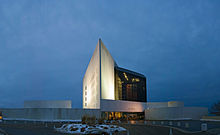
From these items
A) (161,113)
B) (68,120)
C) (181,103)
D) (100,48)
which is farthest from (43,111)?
(181,103)

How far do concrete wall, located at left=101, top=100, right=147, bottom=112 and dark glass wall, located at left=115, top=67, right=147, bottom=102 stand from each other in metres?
3.71

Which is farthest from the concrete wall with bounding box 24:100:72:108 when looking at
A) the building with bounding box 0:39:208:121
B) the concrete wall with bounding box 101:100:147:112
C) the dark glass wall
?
the concrete wall with bounding box 101:100:147:112

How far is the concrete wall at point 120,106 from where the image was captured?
42.2m

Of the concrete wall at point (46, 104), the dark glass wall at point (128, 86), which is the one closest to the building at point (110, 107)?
the dark glass wall at point (128, 86)

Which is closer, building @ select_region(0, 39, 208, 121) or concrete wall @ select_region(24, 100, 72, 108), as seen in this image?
building @ select_region(0, 39, 208, 121)

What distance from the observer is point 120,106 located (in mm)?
46812

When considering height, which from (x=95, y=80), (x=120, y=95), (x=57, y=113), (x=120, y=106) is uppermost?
(x=95, y=80)

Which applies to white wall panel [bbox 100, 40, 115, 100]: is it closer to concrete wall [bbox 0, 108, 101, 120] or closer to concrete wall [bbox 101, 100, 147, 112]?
concrete wall [bbox 101, 100, 147, 112]

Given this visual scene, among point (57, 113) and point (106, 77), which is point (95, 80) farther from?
point (57, 113)

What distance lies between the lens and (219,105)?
6838cm

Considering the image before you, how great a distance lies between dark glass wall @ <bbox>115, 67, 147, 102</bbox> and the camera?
180ft

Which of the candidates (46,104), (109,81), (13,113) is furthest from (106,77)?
(46,104)

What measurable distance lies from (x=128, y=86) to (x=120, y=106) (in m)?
10.6

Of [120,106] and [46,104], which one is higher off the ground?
[120,106]
